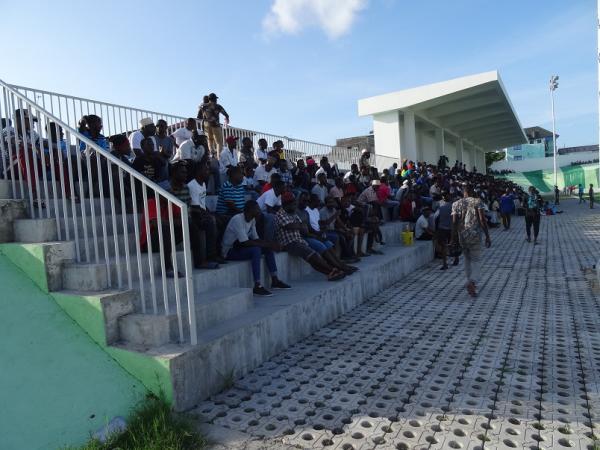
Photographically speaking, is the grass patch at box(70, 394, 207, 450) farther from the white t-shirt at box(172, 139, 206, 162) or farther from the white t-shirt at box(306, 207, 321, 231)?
the white t-shirt at box(172, 139, 206, 162)

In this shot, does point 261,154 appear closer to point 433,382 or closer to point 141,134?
point 141,134

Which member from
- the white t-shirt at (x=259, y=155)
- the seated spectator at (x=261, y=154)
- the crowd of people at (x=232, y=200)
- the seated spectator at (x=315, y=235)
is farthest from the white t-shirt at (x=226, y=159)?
the seated spectator at (x=315, y=235)

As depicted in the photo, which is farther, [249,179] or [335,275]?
[249,179]

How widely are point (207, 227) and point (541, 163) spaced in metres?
58.4

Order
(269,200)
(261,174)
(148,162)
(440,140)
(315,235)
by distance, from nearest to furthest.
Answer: (148,162), (269,200), (315,235), (261,174), (440,140)

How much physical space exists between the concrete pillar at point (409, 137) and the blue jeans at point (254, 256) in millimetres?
18662

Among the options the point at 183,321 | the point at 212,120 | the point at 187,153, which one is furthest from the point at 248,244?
the point at 212,120

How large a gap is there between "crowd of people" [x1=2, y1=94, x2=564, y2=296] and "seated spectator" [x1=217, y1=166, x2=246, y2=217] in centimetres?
1

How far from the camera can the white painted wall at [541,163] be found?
53175 mm

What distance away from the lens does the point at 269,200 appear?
6.60m

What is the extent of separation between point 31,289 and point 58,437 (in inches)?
53.6

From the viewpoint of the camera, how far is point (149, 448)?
8.36ft

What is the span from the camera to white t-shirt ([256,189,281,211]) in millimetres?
6590

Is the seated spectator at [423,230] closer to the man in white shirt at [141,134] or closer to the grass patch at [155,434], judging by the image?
the man in white shirt at [141,134]
